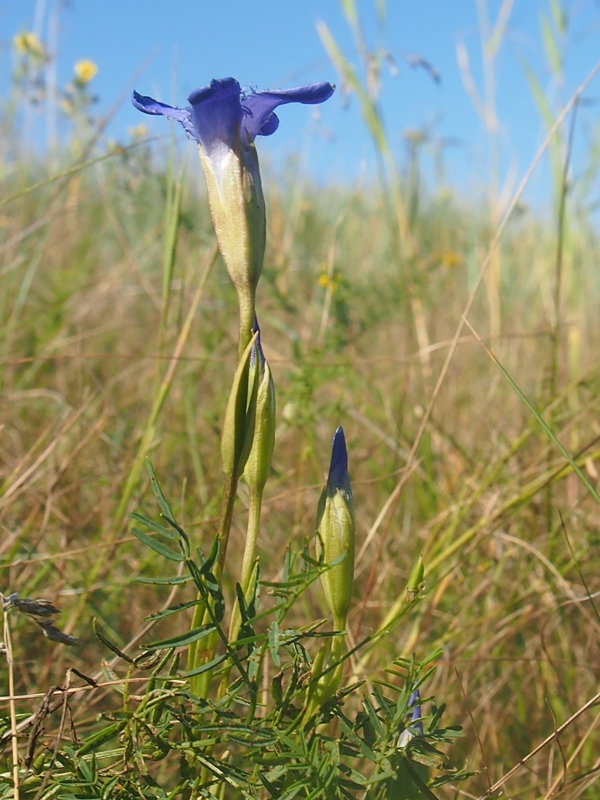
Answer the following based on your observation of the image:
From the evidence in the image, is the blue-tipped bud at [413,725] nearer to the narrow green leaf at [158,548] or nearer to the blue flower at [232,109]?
the narrow green leaf at [158,548]

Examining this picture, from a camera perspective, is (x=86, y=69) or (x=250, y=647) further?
(x=86, y=69)

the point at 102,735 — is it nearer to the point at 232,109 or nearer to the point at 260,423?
the point at 260,423

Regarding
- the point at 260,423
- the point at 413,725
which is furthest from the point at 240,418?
the point at 413,725

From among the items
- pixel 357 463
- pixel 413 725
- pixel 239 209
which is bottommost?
pixel 413 725

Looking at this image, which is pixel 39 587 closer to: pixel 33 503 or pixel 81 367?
pixel 33 503

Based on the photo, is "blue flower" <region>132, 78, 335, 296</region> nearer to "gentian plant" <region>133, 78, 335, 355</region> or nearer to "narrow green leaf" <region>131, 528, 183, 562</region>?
"gentian plant" <region>133, 78, 335, 355</region>

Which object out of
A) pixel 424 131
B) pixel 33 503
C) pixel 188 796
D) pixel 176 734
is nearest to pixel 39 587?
pixel 33 503
